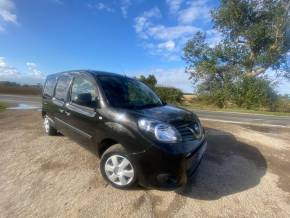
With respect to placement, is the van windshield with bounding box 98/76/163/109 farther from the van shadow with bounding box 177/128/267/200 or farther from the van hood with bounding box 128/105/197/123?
the van shadow with bounding box 177/128/267/200

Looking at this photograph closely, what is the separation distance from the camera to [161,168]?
10.1ft

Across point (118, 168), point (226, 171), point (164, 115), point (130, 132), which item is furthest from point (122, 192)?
point (226, 171)

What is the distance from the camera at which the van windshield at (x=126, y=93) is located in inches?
154

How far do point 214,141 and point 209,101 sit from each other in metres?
23.2

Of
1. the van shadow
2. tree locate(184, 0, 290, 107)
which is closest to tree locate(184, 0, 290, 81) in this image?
tree locate(184, 0, 290, 107)

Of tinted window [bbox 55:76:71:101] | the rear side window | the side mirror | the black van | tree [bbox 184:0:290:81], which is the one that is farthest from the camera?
tree [bbox 184:0:290:81]

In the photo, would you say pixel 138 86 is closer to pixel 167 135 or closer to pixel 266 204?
pixel 167 135

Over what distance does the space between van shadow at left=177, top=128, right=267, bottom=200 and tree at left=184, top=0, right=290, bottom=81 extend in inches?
952

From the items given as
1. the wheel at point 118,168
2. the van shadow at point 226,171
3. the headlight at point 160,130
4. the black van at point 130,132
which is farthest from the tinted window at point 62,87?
the van shadow at point 226,171

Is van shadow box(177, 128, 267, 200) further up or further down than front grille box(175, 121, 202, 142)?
further down

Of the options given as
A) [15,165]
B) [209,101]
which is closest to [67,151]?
[15,165]

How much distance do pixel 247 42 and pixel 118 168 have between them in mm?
29043

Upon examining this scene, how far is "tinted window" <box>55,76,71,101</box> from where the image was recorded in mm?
5029

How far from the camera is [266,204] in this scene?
333 cm
